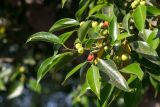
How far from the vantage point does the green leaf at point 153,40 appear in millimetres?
1315

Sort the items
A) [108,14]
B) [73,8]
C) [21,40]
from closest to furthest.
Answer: [108,14] → [73,8] → [21,40]

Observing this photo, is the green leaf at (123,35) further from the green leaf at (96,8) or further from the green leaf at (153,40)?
the green leaf at (96,8)

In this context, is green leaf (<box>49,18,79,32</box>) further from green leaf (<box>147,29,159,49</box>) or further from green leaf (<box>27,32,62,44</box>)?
green leaf (<box>147,29,159,49</box>)

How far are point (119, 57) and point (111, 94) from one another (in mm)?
98

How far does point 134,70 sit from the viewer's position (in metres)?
1.26

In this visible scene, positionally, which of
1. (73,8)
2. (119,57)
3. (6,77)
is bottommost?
(6,77)

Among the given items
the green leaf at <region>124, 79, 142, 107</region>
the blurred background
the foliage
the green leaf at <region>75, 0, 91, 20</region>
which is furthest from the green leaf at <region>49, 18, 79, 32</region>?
the blurred background

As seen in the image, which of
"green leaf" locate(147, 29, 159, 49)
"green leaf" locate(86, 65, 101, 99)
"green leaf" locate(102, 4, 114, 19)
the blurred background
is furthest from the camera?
the blurred background

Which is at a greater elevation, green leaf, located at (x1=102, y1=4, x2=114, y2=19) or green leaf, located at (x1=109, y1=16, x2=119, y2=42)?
green leaf, located at (x1=109, y1=16, x2=119, y2=42)

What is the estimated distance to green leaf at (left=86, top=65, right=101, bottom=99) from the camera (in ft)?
3.97

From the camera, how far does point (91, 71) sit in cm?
124

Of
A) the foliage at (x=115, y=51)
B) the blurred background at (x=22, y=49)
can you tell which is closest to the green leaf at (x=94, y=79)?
the foliage at (x=115, y=51)

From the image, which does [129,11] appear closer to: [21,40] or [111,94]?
[111,94]

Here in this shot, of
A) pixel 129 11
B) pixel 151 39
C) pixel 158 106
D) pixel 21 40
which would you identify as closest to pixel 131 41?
pixel 151 39
